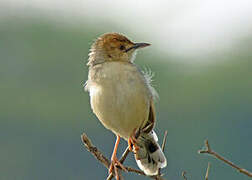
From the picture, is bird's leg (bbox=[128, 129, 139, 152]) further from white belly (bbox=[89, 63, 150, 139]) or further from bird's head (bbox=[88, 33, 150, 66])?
bird's head (bbox=[88, 33, 150, 66])

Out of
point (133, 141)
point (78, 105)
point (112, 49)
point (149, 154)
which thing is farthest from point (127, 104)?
point (78, 105)

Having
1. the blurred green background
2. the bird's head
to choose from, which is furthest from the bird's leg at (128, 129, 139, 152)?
the blurred green background

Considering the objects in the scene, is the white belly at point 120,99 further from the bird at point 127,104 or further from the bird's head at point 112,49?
the bird's head at point 112,49

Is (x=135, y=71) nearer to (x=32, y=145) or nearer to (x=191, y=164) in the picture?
(x=191, y=164)

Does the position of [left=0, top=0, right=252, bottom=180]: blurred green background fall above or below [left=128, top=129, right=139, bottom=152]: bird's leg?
above

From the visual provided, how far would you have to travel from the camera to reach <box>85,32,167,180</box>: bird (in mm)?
8227

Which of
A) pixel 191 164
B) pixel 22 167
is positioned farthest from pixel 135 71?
pixel 22 167

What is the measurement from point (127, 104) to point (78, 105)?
5944 centimetres

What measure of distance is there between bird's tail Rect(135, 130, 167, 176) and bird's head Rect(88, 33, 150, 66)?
33.6 inches

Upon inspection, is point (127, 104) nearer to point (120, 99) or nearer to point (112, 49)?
point (120, 99)

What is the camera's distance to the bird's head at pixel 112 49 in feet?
29.3

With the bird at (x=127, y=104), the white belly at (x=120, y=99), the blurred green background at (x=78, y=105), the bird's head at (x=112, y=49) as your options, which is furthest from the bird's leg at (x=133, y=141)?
the blurred green background at (x=78, y=105)

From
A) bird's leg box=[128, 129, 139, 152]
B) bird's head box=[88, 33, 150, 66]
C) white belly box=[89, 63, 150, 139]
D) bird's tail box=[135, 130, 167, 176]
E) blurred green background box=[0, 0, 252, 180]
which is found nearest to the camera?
bird's leg box=[128, 129, 139, 152]

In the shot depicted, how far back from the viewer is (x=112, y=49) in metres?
8.98
